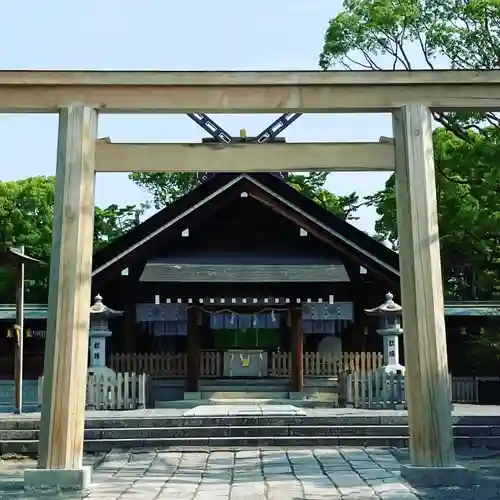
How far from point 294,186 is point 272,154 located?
3024 centimetres

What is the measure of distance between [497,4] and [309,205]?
7.52 meters

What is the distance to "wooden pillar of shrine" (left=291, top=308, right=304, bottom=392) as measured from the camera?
1919 centimetres

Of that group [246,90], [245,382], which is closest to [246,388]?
[245,382]

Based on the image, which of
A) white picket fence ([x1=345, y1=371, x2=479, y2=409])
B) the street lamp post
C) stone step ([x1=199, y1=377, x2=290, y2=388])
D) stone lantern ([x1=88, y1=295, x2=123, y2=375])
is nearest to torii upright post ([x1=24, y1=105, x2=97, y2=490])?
the street lamp post

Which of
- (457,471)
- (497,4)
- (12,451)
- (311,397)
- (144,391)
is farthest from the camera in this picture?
(497,4)

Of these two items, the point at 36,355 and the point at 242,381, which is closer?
the point at 242,381

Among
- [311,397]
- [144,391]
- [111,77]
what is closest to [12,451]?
[144,391]

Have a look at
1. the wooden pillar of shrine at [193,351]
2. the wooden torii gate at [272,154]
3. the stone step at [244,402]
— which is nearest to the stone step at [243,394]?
the stone step at [244,402]

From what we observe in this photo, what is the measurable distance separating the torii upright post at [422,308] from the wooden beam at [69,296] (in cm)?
341

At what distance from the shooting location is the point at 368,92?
324 inches

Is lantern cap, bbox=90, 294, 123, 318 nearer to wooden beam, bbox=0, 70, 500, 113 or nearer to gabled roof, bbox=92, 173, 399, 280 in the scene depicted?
gabled roof, bbox=92, 173, 399, 280

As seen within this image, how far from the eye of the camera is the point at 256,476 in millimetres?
9039

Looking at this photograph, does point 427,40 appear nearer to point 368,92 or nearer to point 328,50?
point 328,50

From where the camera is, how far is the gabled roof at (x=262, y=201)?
20.5m
